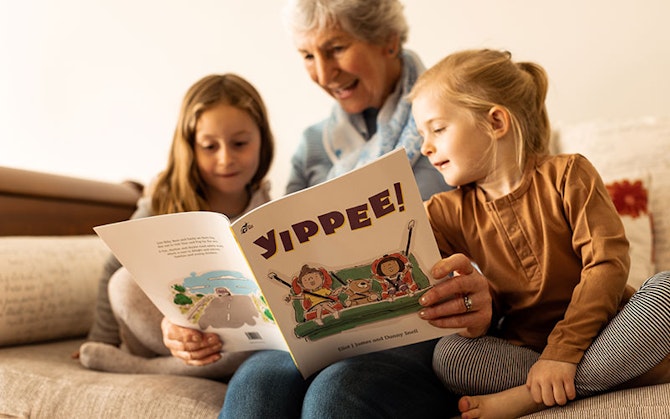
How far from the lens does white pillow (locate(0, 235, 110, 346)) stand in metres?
1.34

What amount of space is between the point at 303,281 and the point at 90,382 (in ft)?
1.63

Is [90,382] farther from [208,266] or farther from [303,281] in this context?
[303,281]

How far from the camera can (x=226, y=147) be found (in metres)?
1.48

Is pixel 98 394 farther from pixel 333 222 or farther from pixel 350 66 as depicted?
pixel 350 66

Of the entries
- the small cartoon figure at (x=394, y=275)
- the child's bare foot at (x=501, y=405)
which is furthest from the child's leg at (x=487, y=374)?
the small cartoon figure at (x=394, y=275)

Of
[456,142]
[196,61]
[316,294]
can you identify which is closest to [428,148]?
[456,142]

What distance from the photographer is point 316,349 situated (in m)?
0.95

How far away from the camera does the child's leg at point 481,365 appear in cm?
94

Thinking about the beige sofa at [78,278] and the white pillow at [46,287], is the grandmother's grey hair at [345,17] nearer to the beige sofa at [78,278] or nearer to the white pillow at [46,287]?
the beige sofa at [78,278]

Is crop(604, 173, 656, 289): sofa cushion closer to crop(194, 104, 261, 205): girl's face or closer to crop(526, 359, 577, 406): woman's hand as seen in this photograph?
crop(526, 359, 577, 406): woman's hand

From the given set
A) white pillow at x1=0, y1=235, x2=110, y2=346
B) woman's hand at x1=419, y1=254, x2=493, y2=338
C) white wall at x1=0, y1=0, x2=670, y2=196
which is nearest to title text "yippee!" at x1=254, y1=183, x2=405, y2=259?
woman's hand at x1=419, y1=254, x2=493, y2=338

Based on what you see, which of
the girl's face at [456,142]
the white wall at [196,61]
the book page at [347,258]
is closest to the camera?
the book page at [347,258]

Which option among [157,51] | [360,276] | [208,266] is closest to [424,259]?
[360,276]

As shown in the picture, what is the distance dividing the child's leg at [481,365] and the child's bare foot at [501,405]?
4 centimetres
